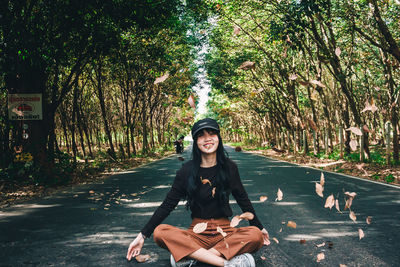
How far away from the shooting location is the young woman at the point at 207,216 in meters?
3.49

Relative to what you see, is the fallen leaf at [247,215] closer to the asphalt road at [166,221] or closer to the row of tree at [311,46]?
the asphalt road at [166,221]

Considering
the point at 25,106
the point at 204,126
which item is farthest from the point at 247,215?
the point at 25,106

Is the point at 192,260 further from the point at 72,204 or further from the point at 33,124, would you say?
the point at 33,124

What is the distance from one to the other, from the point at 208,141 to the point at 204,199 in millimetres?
592

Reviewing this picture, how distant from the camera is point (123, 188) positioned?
9.83 metres

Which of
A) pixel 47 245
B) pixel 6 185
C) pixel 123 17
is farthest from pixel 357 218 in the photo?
pixel 6 185

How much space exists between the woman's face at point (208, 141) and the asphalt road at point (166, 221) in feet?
4.36

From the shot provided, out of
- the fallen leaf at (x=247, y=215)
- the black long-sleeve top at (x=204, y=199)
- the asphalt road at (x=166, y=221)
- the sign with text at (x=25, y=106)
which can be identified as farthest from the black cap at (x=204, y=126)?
the sign with text at (x=25, y=106)

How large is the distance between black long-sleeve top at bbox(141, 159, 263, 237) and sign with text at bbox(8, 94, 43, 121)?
8.39 m

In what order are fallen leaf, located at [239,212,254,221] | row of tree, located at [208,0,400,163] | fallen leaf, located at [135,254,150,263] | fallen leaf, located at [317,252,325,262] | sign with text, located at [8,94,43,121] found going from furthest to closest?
row of tree, located at [208,0,400,163] < sign with text, located at [8,94,43,121] < fallen leaf, located at [135,254,150,263] < fallen leaf, located at [317,252,325,262] < fallen leaf, located at [239,212,254,221]

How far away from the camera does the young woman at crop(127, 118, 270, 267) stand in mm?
3494

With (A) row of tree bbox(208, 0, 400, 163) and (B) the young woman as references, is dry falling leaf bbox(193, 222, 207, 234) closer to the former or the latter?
(B) the young woman

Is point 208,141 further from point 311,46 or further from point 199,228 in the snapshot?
point 311,46

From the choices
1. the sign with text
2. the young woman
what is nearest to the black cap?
the young woman
